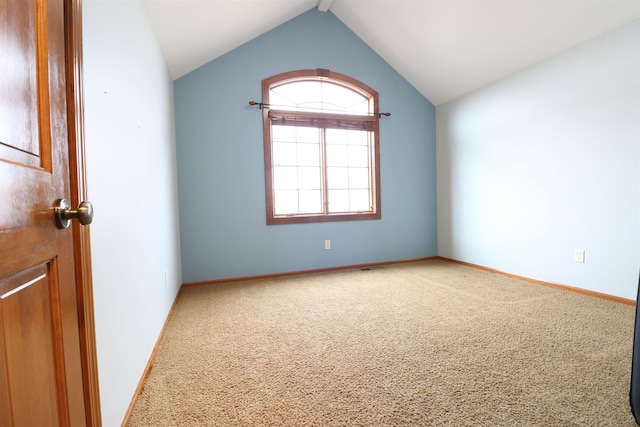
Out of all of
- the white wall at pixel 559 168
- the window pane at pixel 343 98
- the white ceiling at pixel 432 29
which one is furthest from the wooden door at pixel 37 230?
the white wall at pixel 559 168

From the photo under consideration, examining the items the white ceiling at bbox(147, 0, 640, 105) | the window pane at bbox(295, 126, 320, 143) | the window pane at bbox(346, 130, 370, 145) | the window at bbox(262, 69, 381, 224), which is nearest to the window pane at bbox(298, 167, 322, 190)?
the window at bbox(262, 69, 381, 224)

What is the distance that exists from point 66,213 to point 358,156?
3.35 m

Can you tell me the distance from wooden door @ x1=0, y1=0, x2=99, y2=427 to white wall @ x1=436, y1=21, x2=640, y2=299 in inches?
131

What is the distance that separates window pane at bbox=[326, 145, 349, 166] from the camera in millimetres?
3570

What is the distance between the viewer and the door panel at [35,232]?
17.6 inches

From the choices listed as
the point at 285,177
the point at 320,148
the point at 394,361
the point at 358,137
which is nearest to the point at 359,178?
the point at 358,137

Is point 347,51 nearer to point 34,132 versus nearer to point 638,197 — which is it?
point 638,197

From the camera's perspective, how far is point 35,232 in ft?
1.71

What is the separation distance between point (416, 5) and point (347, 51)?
3.19 ft

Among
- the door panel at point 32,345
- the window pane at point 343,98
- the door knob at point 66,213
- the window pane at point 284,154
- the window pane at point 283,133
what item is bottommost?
the door panel at point 32,345

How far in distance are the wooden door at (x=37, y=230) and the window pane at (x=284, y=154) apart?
8.73ft

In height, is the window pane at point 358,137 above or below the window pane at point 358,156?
above

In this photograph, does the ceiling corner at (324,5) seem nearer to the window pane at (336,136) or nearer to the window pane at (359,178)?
the window pane at (336,136)

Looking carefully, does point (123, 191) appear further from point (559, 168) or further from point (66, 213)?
point (559, 168)
